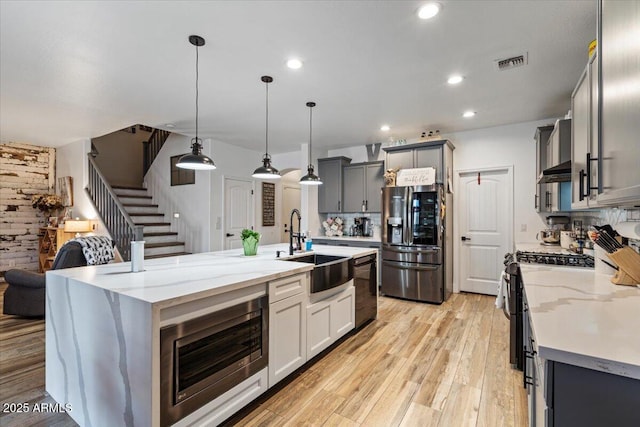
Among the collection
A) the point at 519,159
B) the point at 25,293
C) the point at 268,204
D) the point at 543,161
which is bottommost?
the point at 25,293

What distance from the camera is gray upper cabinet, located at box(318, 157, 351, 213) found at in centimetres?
582

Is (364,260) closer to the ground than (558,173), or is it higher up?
closer to the ground

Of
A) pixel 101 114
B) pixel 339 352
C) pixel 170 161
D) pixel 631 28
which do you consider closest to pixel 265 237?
pixel 170 161

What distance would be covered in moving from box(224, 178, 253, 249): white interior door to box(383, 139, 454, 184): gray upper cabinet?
116 inches

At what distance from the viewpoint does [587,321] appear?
3.85 ft

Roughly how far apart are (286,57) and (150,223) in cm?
482

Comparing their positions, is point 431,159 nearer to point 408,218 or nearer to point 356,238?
point 408,218

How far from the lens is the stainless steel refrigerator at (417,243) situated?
4426 millimetres

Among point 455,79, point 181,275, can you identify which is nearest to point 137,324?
point 181,275

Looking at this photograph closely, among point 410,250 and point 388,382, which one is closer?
point 388,382

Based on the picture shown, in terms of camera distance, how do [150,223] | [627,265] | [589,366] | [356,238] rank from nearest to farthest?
[589,366] → [627,265] → [356,238] → [150,223]

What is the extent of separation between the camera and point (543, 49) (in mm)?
2539

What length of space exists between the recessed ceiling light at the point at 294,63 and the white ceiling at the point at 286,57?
0.08 metres

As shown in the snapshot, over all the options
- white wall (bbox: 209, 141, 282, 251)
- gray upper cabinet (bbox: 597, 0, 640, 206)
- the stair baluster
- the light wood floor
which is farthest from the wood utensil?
the stair baluster
